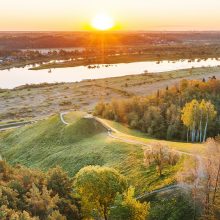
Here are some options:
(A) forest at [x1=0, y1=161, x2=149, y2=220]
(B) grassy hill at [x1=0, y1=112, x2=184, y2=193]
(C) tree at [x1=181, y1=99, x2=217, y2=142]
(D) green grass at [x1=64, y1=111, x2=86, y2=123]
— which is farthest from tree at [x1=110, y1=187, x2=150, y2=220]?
(D) green grass at [x1=64, y1=111, x2=86, y2=123]

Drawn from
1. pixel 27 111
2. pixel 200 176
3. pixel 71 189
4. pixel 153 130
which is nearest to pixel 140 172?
pixel 71 189

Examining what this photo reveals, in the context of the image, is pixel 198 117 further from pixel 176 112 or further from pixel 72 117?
pixel 72 117

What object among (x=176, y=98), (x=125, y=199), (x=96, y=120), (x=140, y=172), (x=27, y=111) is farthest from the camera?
(x=27, y=111)

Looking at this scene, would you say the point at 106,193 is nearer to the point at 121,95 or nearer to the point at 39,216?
the point at 39,216

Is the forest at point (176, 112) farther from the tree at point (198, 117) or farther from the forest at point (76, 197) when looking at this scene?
the forest at point (76, 197)

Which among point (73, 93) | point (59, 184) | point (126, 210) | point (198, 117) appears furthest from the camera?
point (73, 93)

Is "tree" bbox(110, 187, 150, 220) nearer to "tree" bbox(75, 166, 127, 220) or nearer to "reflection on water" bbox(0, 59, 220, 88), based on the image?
"tree" bbox(75, 166, 127, 220)

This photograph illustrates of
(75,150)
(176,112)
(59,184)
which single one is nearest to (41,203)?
(59,184)
